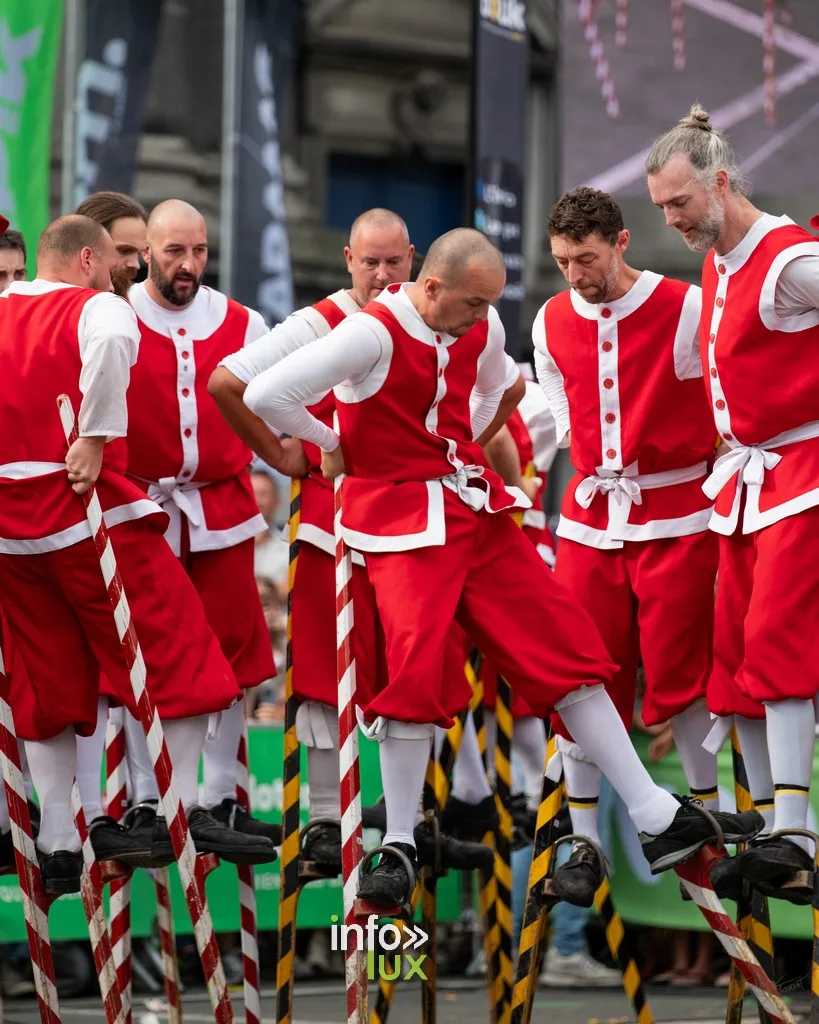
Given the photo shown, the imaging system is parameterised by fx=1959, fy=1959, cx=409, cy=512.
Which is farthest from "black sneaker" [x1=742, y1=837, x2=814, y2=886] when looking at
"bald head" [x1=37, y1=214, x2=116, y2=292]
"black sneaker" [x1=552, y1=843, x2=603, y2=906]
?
"bald head" [x1=37, y1=214, x2=116, y2=292]

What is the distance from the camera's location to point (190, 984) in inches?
341

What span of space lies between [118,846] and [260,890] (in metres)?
2.66

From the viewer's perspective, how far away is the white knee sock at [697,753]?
235 inches

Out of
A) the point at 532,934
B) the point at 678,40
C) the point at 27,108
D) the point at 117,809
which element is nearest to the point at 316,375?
the point at 532,934

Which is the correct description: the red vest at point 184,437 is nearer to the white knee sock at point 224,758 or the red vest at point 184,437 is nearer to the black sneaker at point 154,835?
the white knee sock at point 224,758

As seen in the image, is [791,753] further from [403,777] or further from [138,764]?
[138,764]

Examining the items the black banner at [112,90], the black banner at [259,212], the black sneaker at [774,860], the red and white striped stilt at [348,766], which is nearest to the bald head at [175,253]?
the red and white striped stilt at [348,766]

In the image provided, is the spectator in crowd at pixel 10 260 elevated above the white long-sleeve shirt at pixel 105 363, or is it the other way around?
the spectator in crowd at pixel 10 260

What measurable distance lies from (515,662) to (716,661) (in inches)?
24.4

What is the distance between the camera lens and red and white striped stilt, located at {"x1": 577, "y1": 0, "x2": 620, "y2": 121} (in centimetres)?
1348

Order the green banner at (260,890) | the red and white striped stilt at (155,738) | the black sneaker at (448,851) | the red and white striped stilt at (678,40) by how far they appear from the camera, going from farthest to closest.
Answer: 1. the red and white striped stilt at (678,40)
2. the green banner at (260,890)
3. the black sneaker at (448,851)
4. the red and white striped stilt at (155,738)

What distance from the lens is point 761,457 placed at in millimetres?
5445

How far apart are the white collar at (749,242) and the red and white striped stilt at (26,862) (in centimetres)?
243

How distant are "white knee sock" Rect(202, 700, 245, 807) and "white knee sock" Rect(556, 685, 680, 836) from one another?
1428 mm
